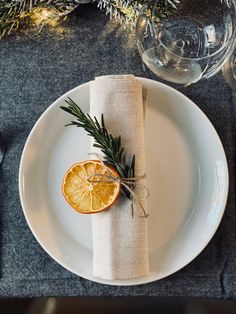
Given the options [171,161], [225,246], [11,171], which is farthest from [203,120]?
[11,171]

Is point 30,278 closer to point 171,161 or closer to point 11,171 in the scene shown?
point 11,171

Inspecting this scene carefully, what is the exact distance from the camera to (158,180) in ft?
2.44

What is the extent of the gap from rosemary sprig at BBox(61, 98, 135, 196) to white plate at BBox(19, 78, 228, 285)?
0.20 ft

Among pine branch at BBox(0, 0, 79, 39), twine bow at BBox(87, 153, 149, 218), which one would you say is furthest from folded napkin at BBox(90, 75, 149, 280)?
pine branch at BBox(0, 0, 79, 39)

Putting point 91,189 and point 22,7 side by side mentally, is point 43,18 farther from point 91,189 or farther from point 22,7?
point 91,189

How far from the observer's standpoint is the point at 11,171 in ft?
2.49

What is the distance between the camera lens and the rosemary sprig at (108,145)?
0.67m

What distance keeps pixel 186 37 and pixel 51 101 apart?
0.21m

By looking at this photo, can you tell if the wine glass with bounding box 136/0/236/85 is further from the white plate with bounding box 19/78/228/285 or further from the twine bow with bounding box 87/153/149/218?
the twine bow with bounding box 87/153/149/218

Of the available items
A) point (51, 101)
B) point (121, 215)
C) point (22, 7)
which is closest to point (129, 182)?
point (121, 215)

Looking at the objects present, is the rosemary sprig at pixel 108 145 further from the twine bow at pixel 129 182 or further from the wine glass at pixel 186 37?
the wine glass at pixel 186 37

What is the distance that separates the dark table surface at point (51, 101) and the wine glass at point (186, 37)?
50mm

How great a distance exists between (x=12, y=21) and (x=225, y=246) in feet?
1.44

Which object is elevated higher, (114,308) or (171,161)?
(171,161)
